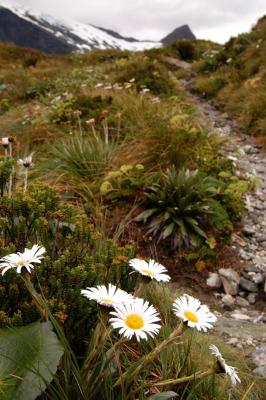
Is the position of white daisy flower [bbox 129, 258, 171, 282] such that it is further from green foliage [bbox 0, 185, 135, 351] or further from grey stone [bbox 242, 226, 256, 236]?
grey stone [bbox 242, 226, 256, 236]

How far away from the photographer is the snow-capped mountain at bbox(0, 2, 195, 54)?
151 meters

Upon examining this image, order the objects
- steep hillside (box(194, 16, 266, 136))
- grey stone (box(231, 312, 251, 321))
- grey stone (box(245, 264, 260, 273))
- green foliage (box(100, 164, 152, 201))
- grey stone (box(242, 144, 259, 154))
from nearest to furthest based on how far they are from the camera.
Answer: grey stone (box(231, 312, 251, 321)) → grey stone (box(245, 264, 260, 273)) → green foliage (box(100, 164, 152, 201)) → grey stone (box(242, 144, 259, 154)) → steep hillside (box(194, 16, 266, 136))

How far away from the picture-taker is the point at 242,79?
11789 millimetres

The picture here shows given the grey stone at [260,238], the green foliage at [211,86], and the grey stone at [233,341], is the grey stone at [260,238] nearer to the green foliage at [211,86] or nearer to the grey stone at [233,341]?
the grey stone at [233,341]

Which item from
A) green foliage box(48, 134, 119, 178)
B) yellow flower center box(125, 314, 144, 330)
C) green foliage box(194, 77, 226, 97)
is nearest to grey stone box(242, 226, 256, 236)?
green foliage box(48, 134, 119, 178)

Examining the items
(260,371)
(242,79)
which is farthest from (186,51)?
(260,371)

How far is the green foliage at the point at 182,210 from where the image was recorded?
162 inches

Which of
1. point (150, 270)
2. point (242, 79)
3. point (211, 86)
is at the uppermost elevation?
point (242, 79)

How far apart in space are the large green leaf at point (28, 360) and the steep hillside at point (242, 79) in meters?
7.05

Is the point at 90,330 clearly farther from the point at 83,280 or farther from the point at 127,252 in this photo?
the point at 127,252

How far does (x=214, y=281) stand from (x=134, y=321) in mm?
2775

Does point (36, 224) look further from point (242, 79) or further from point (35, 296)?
point (242, 79)

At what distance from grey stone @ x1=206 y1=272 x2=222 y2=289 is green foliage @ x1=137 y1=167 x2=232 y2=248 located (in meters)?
0.33

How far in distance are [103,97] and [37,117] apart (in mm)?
1154
